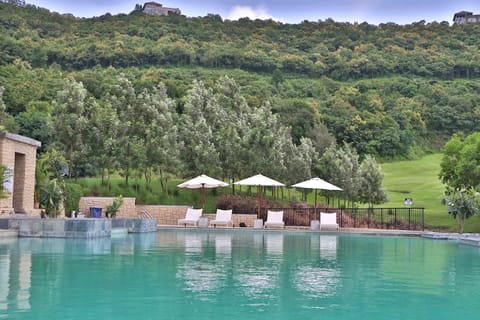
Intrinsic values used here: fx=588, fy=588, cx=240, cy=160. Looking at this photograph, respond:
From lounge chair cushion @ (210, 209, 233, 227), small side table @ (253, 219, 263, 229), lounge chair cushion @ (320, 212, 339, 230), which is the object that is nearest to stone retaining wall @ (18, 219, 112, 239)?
lounge chair cushion @ (210, 209, 233, 227)

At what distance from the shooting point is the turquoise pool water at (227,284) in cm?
587

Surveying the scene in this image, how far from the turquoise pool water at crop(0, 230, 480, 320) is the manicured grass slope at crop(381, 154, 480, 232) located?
14513 mm

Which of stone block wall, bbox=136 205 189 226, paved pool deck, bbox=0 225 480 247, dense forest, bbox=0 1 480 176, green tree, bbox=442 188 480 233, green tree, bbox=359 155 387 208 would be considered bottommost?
paved pool deck, bbox=0 225 480 247

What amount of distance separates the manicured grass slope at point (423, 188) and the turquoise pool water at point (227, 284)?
47.6ft

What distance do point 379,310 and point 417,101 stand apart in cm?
6103

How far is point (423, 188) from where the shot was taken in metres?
45.3

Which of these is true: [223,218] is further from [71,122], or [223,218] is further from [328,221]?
[71,122]

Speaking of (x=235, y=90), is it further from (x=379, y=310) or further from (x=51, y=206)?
(x=379, y=310)

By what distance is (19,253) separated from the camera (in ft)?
35.6

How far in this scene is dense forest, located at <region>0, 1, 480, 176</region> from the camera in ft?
145

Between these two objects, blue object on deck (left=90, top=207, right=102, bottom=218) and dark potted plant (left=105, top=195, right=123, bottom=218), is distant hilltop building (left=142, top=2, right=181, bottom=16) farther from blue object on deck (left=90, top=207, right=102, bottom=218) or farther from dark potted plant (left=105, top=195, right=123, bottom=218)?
blue object on deck (left=90, top=207, right=102, bottom=218)

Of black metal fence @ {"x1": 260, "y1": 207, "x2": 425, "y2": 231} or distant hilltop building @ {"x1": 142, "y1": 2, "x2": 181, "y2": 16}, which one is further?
distant hilltop building @ {"x1": 142, "y1": 2, "x2": 181, "y2": 16}

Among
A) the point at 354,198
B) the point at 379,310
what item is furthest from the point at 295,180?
the point at 379,310

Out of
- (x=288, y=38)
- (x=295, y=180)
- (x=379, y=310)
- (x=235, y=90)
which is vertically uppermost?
(x=288, y=38)
